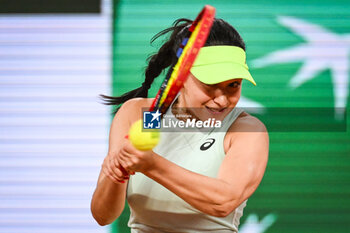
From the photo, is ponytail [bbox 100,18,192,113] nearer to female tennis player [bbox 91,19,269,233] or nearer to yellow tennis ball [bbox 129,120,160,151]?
female tennis player [bbox 91,19,269,233]

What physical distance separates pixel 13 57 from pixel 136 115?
63.7 inches

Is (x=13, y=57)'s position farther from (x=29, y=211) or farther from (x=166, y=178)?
(x=166, y=178)

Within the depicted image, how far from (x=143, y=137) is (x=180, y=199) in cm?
53

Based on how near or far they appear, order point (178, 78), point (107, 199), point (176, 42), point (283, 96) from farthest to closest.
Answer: point (283, 96) → point (176, 42) → point (107, 199) → point (178, 78)

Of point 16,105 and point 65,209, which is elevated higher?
point 16,105

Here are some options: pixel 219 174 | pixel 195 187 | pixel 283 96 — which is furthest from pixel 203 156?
pixel 283 96

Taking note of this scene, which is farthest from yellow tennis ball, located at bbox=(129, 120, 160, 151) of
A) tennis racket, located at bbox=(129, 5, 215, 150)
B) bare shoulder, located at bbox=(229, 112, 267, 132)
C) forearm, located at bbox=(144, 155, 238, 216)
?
bare shoulder, located at bbox=(229, 112, 267, 132)

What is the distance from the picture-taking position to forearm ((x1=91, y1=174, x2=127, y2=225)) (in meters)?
1.56

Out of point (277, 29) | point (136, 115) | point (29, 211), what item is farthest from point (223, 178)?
point (29, 211)

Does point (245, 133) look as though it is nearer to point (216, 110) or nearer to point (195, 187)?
point (216, 110)

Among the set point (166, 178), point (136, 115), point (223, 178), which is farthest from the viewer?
→ point (136, 115)

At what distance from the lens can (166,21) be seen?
2924mm

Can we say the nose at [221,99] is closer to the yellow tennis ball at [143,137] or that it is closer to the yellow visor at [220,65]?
the yellow visor at [220,65]

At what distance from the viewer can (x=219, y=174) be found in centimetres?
151
